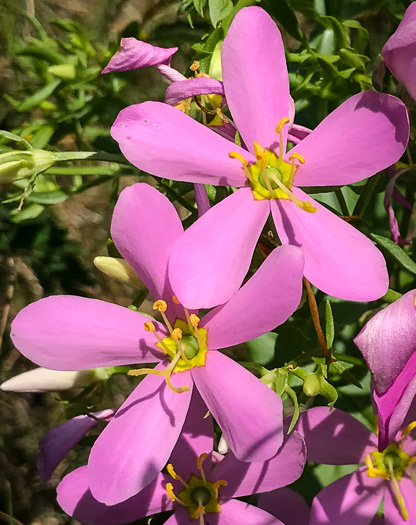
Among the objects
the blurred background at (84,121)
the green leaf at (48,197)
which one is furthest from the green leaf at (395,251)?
the green leaf at (48,197)

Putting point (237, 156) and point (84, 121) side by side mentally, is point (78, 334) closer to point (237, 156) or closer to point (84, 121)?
Result: point (237, 156)

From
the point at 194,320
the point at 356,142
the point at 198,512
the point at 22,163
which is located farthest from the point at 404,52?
the point at 198,512

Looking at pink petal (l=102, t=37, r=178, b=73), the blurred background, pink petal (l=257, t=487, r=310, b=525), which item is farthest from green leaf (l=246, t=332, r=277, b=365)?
pink petal (l=102, t=37, r=178, b=73)

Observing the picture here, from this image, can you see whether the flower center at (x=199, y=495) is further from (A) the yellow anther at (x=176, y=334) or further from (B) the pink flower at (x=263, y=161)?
(B) the pink flower at (x=263, y=161)

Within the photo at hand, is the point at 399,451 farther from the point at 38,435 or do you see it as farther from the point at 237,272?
the point at 38,435

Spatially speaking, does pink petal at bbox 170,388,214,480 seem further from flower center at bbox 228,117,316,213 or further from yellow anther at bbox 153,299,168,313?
flower center at bbox 228,117,316,213

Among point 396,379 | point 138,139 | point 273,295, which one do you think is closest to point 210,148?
point 138,139
